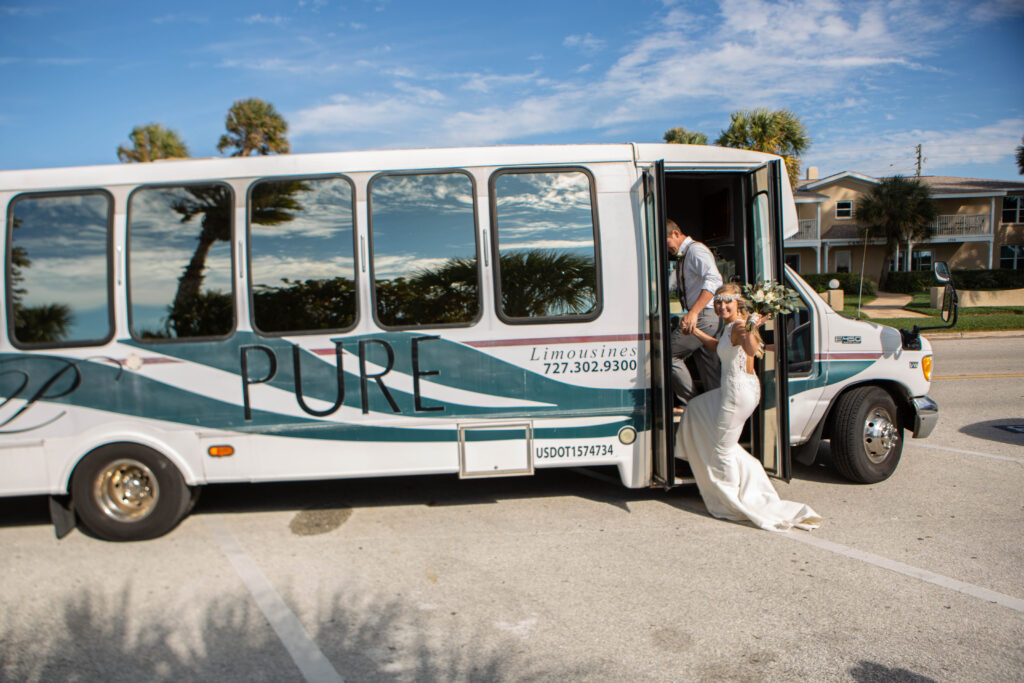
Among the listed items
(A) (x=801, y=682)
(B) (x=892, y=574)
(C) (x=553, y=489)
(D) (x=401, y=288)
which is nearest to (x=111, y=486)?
(D) (x=401, y=288)

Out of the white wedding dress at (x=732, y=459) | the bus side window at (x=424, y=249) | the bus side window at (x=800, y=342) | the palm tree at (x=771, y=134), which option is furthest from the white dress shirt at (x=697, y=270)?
the palm tree at (x=771, y=134)

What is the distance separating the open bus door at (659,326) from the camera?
5.03 meters

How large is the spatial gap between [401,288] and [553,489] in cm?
222

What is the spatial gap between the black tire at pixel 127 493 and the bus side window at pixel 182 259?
2.90ft

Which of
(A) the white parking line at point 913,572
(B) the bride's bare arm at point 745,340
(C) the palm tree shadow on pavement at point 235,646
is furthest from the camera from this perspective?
(B) the bride's bare arm at point 745,340

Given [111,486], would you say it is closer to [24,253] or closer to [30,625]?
[30,625]

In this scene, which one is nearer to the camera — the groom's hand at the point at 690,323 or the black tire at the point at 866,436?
the groom's hand at the point at 690,323

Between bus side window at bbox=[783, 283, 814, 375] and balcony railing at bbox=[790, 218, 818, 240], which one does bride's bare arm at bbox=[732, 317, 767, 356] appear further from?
balcony railing at bbox=[790, 218, 818, 240]

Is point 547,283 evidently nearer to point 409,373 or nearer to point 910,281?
point 409,373

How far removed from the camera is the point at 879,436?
5816 mm

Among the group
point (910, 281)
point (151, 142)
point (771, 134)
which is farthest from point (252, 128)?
point (910, 281)

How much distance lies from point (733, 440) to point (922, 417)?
2014mm

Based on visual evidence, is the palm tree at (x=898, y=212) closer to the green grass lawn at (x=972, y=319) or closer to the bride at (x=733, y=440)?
the green grass lawn at (x=972, y=319)

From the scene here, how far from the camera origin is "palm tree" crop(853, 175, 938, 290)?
35.4 metres
